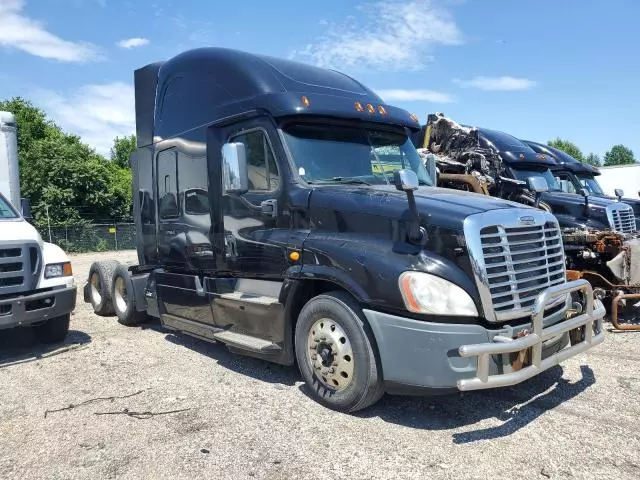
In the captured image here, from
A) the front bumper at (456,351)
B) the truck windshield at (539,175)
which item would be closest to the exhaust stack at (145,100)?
the front bumper at (456,351)

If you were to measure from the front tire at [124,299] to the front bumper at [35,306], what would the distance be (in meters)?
1.34

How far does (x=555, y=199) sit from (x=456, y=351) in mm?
7650

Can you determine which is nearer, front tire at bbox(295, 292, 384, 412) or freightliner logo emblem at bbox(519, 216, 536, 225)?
front tire at bbox(295, 292, 384, 412)

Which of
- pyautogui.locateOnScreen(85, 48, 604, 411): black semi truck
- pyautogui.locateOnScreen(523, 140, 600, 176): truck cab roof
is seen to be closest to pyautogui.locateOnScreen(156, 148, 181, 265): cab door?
pyautogui.locateOnScreen(85, 48, 604, 411): black semi truck

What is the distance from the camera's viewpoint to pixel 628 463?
3564 millimetres

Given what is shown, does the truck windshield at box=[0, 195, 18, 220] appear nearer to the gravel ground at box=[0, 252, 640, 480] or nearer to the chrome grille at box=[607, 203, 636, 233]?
the gravel ground at box=[0, 252, 640, 480]

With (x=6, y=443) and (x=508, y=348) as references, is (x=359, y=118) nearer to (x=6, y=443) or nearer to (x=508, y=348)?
(x=508, y=348)

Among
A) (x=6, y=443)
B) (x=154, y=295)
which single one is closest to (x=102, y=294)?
(x=154, y=295)

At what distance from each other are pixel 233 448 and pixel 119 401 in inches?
62.4

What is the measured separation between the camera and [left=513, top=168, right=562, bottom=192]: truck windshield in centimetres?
1123

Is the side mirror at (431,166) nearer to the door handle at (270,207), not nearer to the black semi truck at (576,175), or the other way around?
the door handle at (270,207)

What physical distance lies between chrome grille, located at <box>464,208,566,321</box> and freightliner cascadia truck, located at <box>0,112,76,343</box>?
4.95 meters

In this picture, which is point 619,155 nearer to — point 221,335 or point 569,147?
point 569,147

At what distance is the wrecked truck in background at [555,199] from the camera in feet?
24.0
